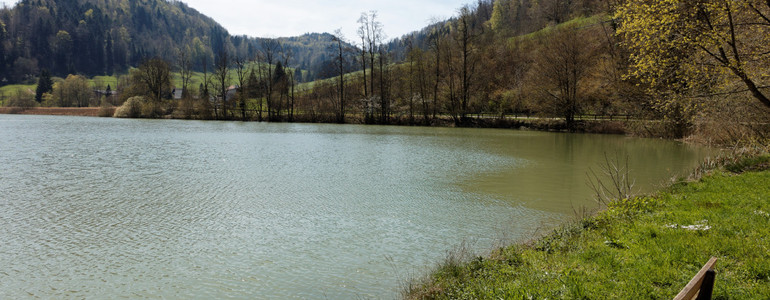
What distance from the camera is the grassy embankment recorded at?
Result: 15.7 ft

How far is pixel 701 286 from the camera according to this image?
2.94 m

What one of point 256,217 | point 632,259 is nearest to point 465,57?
point 256,217

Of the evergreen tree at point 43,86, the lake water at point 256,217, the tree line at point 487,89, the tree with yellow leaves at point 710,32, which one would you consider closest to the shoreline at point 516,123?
the tree line at point 487,89

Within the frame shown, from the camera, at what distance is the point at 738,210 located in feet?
24.8

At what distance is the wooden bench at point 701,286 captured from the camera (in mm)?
2801

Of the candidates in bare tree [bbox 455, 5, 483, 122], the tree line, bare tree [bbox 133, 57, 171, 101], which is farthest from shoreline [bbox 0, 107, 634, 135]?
bare tree [bbox 133, 57, 171, 101]

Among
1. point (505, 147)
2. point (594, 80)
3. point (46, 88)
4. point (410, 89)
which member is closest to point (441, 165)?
point (505, 147)

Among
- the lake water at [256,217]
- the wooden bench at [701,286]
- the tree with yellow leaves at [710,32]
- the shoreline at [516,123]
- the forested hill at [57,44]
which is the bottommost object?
the lake water at [256,217]

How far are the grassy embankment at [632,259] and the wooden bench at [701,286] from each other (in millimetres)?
1732

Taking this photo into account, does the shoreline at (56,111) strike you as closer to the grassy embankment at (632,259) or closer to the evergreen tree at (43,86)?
the evergreen tree at (43,86)

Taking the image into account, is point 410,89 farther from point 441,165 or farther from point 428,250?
point 428,250

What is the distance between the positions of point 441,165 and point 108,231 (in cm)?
1358

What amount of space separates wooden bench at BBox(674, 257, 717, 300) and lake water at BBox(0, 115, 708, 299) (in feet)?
12.4

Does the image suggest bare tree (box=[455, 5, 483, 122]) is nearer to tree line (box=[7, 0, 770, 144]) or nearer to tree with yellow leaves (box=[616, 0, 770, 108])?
tree line (box=[7, 0, 770, 144])
